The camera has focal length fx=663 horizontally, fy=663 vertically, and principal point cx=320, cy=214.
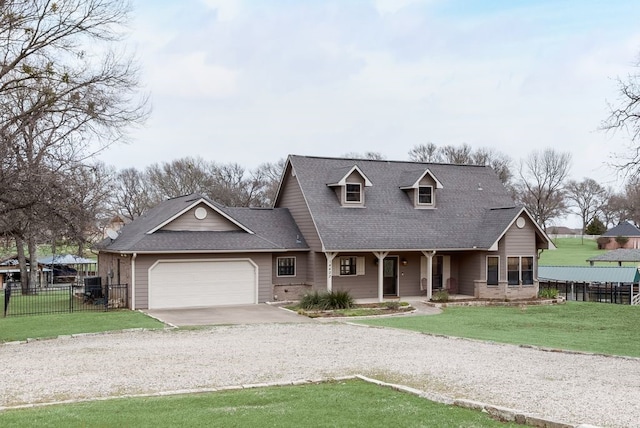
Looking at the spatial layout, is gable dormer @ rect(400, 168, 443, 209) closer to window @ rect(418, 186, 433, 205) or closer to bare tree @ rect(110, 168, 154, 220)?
window @ rect(418, 186, 433, 205)

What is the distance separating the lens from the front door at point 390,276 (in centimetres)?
3147

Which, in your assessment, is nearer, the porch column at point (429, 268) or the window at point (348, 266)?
the porch column at point (429, 268)

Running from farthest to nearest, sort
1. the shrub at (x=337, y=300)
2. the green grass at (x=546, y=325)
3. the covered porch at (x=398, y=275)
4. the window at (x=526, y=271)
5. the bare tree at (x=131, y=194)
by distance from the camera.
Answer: the bare tree at (x=131, y=194), the window at (x=526, y=271), the covered porch at (x=398, y=275), the shrub at (x=337, y=300), the green grass at (x=546, y=325)

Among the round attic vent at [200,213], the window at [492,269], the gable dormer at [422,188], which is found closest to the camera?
the round attic vent at [200,213]

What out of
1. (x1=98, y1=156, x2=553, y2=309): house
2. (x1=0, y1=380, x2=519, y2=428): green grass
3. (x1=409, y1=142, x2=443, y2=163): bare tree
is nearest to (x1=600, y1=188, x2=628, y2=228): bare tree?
(x1=409, y1=142, x2=443, y2=163): bare tree

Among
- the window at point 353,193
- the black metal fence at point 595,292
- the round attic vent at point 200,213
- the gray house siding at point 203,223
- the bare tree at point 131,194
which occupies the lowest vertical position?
the black metal fence at point 595,292

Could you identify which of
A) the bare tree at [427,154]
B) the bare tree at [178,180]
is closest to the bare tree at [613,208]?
the bare tree at [427,154]

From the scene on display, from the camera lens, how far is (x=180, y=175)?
67.6 metres

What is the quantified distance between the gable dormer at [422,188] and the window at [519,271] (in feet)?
15.6

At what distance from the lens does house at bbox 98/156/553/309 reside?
27.2m

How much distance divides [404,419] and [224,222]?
67.1ft

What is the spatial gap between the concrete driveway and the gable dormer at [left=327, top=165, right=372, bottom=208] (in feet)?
22.1

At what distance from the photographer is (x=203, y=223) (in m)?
28.3

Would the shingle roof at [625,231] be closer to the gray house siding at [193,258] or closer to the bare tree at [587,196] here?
the bare tree at [587,196]
